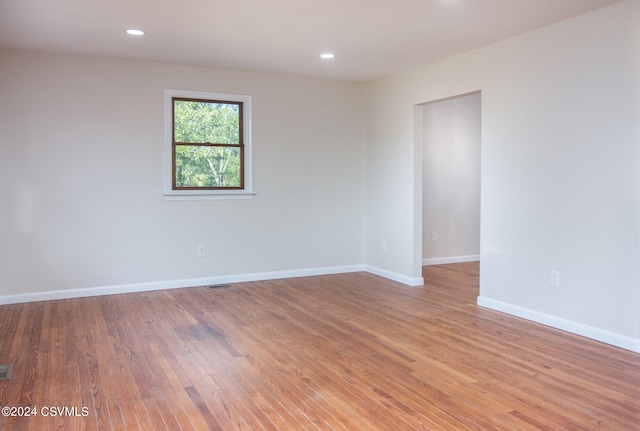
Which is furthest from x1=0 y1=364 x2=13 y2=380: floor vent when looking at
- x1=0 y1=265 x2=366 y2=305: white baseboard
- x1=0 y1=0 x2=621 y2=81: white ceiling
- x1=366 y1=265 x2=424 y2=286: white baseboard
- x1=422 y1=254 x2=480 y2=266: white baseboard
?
x1=422 y1=254 x2=480 y2=266: white baseboard

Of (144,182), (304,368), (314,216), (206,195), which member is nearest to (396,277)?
(314,216)

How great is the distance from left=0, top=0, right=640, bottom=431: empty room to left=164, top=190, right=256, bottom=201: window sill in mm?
Result: 25

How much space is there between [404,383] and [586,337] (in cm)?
167

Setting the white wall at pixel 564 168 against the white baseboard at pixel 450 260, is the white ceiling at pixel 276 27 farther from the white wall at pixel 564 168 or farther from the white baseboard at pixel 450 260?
the white baseboard at pixel 450 260

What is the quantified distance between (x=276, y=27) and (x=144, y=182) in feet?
7.37

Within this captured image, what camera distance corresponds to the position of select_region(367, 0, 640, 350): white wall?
3332 mm

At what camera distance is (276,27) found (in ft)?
12.8

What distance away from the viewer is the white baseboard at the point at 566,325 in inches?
131

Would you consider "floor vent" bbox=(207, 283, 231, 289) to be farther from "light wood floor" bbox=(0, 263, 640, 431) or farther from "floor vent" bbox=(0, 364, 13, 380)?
"floor vent" bbox=(0, 364, 13, 380)

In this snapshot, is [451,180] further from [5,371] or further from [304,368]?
[5,371]

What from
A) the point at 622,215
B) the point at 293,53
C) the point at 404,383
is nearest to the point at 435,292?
the point at 622,215

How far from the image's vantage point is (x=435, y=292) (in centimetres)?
512

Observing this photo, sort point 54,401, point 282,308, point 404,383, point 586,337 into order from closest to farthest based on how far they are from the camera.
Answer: point 54,401, point 404,383, point 586,337, point 282,308

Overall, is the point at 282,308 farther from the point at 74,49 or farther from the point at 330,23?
the point at 74,49
